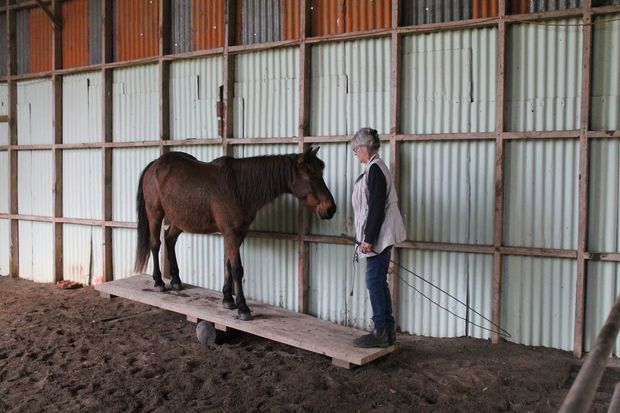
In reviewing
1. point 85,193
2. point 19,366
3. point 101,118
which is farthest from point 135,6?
point 19,366

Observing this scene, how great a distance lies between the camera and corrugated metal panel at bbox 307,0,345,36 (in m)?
5.20

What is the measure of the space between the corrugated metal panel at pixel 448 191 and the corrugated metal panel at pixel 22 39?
6143 millimetres

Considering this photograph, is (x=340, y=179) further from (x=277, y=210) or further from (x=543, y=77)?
(x=543, y=77)

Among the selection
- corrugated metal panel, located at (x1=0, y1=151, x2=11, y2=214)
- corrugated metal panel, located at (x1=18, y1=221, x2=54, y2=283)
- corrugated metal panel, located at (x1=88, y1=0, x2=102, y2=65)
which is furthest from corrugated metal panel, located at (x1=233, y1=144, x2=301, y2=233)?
corrugated metal panel, located at (x1=0, y1=151, x2=11, y2=214)

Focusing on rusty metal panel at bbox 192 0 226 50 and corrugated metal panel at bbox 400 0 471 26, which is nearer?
corrugated metal panel at bbox 400 0 471 26

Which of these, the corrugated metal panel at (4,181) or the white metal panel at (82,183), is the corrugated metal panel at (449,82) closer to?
the white metal panel at (82,183)

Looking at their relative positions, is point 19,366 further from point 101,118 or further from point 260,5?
point 260,5

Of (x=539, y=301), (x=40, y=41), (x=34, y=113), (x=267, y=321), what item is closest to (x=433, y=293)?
(x=539, y=301)

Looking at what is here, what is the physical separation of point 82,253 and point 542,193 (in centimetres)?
602

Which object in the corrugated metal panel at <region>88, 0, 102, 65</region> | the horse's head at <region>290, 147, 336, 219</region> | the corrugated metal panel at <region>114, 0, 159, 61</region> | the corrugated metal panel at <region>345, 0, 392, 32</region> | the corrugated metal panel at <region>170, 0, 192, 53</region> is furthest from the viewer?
the corrugated metal panel at <region>88, 0, 102, 65</region>

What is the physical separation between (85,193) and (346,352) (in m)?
5.02

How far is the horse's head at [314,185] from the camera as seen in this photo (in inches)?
183

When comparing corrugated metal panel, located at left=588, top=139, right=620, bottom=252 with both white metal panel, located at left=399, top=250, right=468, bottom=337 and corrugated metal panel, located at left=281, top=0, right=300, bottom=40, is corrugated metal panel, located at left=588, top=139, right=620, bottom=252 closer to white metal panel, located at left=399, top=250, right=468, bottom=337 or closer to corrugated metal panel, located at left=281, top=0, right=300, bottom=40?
white metal panel, located at left=399, top=250, right=468, bottom=337

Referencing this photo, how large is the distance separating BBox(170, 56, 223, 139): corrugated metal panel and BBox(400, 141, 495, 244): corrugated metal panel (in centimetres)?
243
